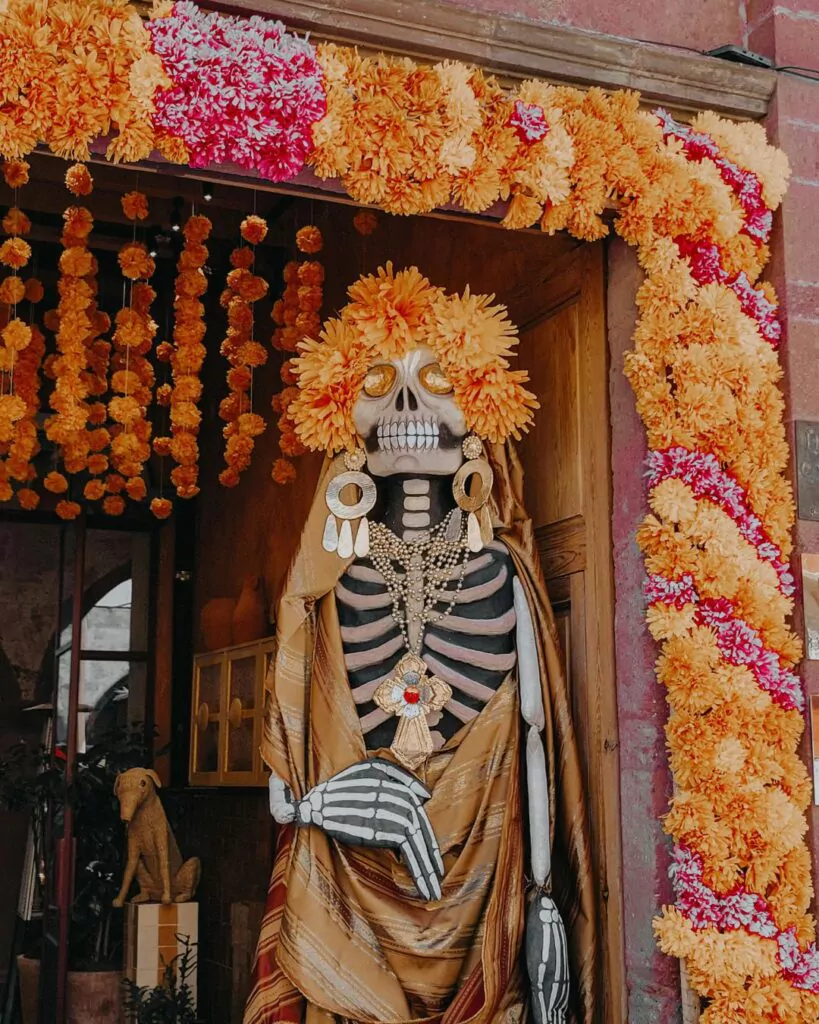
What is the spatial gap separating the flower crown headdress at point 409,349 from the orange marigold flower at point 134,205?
1.74m

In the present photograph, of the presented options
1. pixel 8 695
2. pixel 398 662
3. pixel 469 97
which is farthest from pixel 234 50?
pixel 8 695

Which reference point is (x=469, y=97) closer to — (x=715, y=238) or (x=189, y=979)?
(x=715, y=238)

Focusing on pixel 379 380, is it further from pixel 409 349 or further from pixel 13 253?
pixel 13 253

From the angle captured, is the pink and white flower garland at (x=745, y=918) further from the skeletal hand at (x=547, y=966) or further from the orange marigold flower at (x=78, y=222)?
the orange marigold flower at (x=78, y=222)

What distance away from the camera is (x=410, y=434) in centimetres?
379

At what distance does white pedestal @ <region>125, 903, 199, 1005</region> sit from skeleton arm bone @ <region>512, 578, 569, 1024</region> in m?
2.33

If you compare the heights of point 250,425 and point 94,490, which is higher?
point 250,425

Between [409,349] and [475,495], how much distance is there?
0.44m

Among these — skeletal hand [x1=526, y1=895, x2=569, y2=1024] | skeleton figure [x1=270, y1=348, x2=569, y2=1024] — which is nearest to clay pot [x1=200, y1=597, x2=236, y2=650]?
skeleton figure [x1=270, y1=348, x2=569, y2=1024]

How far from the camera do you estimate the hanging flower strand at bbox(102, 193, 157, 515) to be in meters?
5.68

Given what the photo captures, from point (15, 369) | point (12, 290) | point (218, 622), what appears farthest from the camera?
point (218, 622)

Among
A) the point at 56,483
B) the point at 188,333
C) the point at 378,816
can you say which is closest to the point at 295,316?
the point at 188,333

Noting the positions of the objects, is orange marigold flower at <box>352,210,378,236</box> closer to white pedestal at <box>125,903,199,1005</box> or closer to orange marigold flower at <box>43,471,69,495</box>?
orange marigold flower at <box>43,471,69,495</box>

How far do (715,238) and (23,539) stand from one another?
4866 millimetres
